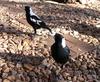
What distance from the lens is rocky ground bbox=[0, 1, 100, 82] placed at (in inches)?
179

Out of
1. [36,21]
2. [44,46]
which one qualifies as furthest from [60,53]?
[36,21]

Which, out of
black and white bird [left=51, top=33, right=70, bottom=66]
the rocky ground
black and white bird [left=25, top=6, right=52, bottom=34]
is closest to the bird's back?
black and white bird [left=51, top=33, right=70, bottom=66]

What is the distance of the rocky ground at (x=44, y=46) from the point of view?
4559 millimetres

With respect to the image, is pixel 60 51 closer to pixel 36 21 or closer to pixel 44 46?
pixel 44 46

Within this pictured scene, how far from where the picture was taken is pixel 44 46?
562 cm

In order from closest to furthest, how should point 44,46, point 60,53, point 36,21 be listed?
point 60,53, point 44,46, point 36,21

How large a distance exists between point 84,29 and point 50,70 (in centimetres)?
258

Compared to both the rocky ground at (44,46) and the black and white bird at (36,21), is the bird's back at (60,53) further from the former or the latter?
the black and white bird at (36,21)

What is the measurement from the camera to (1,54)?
16.3ft

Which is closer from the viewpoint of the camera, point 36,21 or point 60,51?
point 60,51

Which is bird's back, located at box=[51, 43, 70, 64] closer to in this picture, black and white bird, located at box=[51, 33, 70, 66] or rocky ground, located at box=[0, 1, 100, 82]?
black and white bird, located at box=[51, 33, 70, 66]

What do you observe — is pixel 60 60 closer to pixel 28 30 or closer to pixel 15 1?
pixel 28 30

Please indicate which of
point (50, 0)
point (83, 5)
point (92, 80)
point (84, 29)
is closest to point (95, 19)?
point (84, 29)

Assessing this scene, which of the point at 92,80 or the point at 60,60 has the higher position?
the point at 60,60
